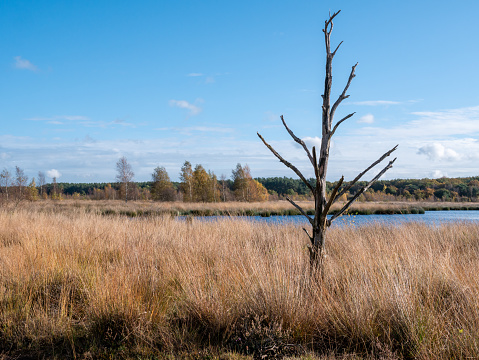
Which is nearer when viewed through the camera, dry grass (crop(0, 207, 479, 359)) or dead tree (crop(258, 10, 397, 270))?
dry grass (crop(0, 207, 479, 359))

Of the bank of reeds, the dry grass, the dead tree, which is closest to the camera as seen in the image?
the dry grass

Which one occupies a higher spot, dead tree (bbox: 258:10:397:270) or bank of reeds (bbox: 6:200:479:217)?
dead tree (bbox: 258:10:397:270)

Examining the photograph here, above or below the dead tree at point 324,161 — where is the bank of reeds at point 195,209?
below

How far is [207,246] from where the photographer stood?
5309 mm

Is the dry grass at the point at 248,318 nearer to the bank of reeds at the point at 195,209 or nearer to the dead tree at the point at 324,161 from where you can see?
the dead tree at the point at 324,161

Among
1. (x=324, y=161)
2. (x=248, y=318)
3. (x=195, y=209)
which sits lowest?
(x=195, y=209)

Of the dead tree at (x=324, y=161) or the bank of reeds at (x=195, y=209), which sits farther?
the bank of reeds at (x=195, y=209)

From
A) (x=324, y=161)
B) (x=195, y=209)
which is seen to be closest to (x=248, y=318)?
(x=324, y=161)

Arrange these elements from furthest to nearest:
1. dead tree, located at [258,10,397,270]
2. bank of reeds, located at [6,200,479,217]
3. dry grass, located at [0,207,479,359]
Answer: bank of reeds, located at [6,200,479,217]
dead tree, located at [258,10,397,270]
dry grass, located at [0,207,479,359]

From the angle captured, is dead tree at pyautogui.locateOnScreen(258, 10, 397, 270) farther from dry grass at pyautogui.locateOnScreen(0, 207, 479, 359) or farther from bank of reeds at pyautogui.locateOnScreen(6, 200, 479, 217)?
bank of reeds at pyautogui.locateOnScreen(6, 200, 479, 217)

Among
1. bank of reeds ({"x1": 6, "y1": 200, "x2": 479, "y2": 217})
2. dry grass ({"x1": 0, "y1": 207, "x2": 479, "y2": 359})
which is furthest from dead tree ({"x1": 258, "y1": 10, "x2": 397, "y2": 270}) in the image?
bank of reeds ({"x1": 6, "y1": 200, "x2": 479, "y2": 217})

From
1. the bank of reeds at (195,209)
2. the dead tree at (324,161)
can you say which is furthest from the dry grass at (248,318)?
the bank of reeds at (195,209)

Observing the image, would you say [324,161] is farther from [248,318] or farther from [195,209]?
[195,209]

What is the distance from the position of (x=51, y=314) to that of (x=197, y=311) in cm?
149
